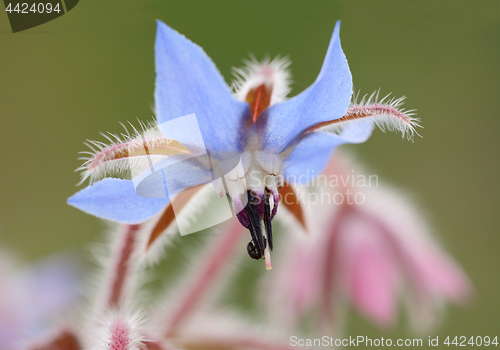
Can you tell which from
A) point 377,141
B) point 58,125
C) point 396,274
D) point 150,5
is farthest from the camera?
point 377,141

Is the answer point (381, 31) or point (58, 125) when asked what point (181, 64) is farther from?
point (381, 31)

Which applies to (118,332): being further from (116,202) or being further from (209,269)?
(209,269)

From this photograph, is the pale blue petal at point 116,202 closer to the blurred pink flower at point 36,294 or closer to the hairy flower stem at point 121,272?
the hairy flower stem at point 121,272

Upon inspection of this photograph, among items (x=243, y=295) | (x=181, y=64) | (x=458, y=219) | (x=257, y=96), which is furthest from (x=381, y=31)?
(x=181, y=64)

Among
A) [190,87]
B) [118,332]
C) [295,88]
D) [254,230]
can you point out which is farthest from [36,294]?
[295,88]

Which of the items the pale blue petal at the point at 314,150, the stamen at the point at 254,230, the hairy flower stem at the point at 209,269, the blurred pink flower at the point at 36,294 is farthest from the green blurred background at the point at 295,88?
the stamen at the point at 254,230

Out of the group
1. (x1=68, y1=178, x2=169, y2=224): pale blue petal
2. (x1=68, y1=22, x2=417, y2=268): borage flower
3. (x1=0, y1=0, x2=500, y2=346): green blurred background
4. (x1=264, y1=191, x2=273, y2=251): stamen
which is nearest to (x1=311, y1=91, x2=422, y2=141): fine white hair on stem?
(x1=68, y1=22, x2=417, y2=268): borage flower
